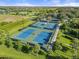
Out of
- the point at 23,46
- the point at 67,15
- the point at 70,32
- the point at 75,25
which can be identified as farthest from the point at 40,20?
the point at 23,46

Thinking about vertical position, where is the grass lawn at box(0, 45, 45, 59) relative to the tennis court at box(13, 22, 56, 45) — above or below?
above

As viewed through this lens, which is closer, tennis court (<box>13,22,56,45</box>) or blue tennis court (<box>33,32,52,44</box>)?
blue tennis court (<box>33,32,52,44</box>)

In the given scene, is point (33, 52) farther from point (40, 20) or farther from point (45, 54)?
point (40, 20)

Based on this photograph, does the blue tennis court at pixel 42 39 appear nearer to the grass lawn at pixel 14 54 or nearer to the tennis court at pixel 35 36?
the tennis court at pixel 35 36

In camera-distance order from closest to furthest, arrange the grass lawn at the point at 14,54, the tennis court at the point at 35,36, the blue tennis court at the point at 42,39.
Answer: the grass lawn at the point at 14,54, the blue tennis court at the point at 42,39, the tennis court at the point at 35,36

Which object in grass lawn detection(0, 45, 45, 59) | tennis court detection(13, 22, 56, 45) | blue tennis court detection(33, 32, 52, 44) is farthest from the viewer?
tennis court detection(13, 22, 56, 45)

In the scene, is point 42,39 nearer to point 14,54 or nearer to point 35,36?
point 35,36

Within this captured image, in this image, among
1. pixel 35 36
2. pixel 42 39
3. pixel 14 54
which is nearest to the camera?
pixel 14 54

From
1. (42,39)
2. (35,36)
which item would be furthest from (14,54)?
(35,36)

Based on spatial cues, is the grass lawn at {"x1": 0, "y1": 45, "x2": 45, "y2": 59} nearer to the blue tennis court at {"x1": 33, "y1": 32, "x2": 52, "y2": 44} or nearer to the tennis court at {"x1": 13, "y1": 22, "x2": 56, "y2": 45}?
the tennis court at {"x1": 13, "y1": 22, "x2": 56, "y2": 45}

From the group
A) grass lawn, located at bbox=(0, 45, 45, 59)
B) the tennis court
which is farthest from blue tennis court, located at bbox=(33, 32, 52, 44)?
grass lawn, located at bbox=(0, 45, 45, 59)

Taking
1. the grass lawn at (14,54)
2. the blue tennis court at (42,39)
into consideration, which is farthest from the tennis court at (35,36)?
the grass lawn at (14,54)

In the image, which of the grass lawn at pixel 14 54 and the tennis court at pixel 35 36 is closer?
the grass lawn at pixel 14 54
